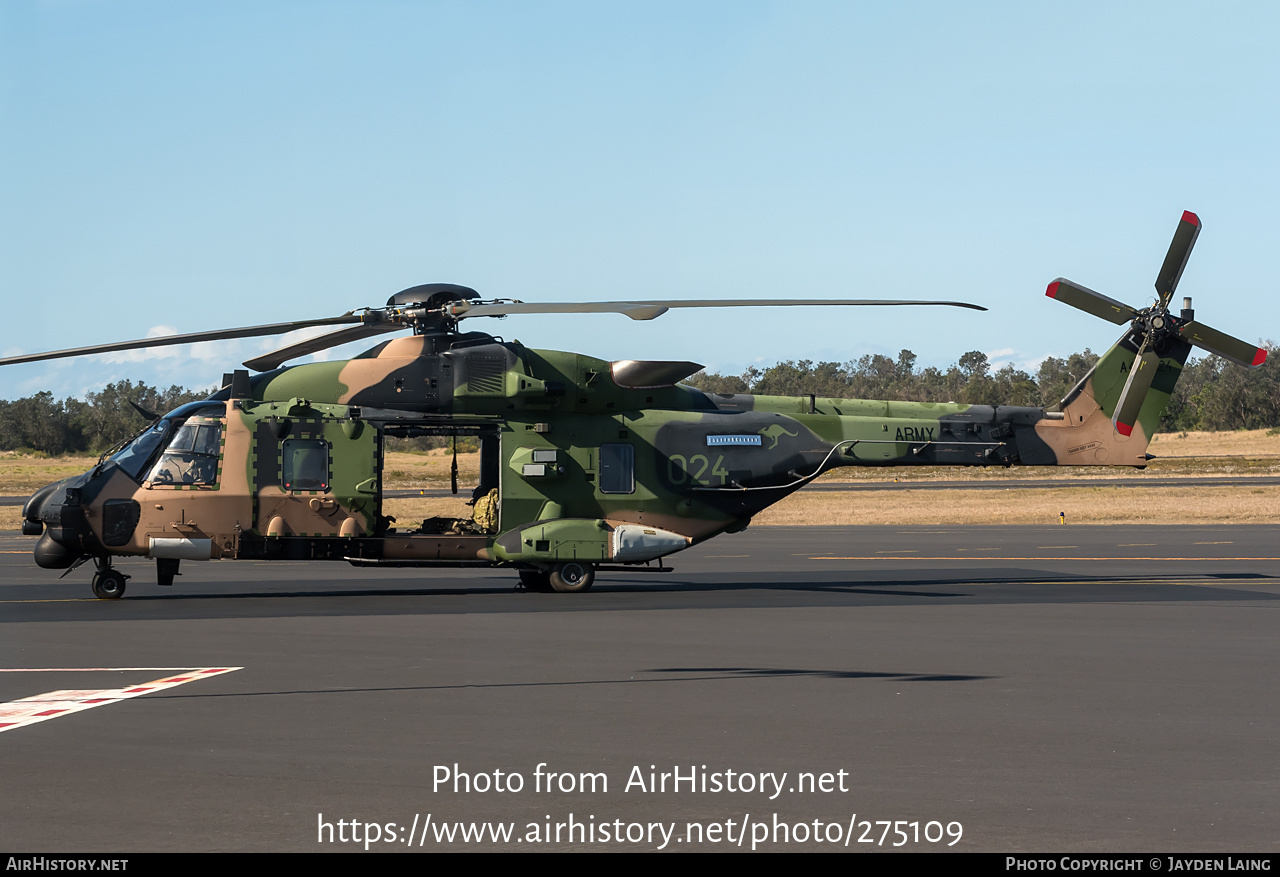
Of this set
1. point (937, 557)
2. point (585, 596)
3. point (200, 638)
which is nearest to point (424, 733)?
point (200, 638)

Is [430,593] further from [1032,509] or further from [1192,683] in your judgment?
[1032,509]

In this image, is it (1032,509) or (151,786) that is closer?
(151,786)

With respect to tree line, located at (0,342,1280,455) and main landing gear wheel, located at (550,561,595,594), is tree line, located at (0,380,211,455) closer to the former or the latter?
tree line, located at (0,342,1280,455)

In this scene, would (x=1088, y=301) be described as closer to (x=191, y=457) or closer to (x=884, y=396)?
(x=191, y=457)

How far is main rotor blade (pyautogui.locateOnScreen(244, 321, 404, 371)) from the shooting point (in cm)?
1983

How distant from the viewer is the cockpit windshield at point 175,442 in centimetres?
2002

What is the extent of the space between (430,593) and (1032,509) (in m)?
31.8

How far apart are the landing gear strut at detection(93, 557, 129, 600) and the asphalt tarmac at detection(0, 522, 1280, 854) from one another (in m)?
0.44

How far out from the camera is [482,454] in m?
21.9

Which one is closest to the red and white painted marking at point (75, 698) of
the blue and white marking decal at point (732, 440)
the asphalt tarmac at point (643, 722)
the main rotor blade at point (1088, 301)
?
the asphalt tarmac at point (643, 722)

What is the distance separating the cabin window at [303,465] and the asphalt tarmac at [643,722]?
6.23ft

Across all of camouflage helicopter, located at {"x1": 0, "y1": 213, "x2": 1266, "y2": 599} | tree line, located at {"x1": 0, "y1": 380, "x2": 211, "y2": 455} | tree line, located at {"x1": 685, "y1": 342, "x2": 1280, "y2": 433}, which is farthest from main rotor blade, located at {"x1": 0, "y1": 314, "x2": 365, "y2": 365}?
tree line, located at {"x1": 0, "y1": 380, "x2": 211, "y2": 455}

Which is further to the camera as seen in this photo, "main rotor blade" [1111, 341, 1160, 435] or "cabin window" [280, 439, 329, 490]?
"main rotor blade" [1111, 341, 1160, 435]

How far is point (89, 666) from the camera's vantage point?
42.8ft
